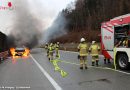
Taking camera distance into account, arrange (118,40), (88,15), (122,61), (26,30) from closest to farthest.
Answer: (122,61) → (118,40) → (26,30) → (88,15)

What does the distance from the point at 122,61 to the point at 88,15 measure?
8165 cm

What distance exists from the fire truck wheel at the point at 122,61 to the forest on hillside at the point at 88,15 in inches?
1704

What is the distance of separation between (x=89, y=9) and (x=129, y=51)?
82.5 meters

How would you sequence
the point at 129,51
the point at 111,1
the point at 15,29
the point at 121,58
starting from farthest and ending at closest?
the point at 111,1, the point at 15,29, the point at 121,58, the point at 129,51

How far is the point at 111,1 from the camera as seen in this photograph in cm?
7869

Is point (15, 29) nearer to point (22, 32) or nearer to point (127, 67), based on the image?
point (22, 32)

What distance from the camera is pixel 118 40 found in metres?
15.6

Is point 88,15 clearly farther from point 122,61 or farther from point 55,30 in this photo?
point 122,61

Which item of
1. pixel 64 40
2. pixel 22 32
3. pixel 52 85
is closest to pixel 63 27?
pixel 64 40

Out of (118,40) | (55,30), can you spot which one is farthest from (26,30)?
(118,40)

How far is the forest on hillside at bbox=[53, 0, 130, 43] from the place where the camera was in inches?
2652

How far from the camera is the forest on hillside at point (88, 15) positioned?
2652 inches

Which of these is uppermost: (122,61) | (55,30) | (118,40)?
(55,30)

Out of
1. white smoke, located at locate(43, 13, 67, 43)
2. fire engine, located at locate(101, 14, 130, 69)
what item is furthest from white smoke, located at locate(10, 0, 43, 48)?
fire engine, located at locate(101, 14, 130, 69)
